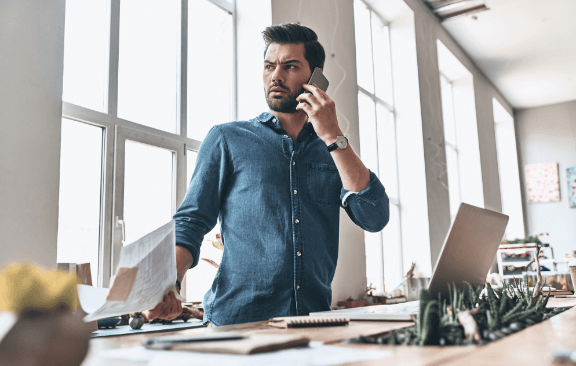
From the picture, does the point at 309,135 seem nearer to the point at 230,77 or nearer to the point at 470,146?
the point at 230,77

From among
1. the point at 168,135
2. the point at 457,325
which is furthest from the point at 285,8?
the point at 457,325

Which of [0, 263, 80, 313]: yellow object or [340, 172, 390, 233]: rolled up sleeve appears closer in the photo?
[0, 263, 80, 313]: yellow object

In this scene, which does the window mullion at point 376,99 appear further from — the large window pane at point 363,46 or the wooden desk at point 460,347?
the wooden desk at point 460,347

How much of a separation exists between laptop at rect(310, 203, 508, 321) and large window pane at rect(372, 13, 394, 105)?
15.2ft

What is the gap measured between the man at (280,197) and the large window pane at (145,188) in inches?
50.6

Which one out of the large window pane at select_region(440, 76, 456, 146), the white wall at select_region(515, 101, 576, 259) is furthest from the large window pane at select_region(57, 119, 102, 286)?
the white wall at select_region(515, 101, 576, 259)

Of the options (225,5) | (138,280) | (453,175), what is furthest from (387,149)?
(138,280)

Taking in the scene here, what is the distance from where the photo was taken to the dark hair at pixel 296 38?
4.94 ft

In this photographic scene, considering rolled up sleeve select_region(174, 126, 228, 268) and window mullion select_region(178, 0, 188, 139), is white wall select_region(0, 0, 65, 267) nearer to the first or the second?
rolled up sleeve select_region(174, 126, 228, 268)

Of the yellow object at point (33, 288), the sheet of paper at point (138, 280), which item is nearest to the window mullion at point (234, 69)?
the sheet of paper at point (138, 280)

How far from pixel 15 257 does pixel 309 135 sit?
1.07m

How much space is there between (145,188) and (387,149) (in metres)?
3.61

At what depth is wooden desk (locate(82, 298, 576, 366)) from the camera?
1.75 ft

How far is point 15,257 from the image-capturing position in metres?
1.72
